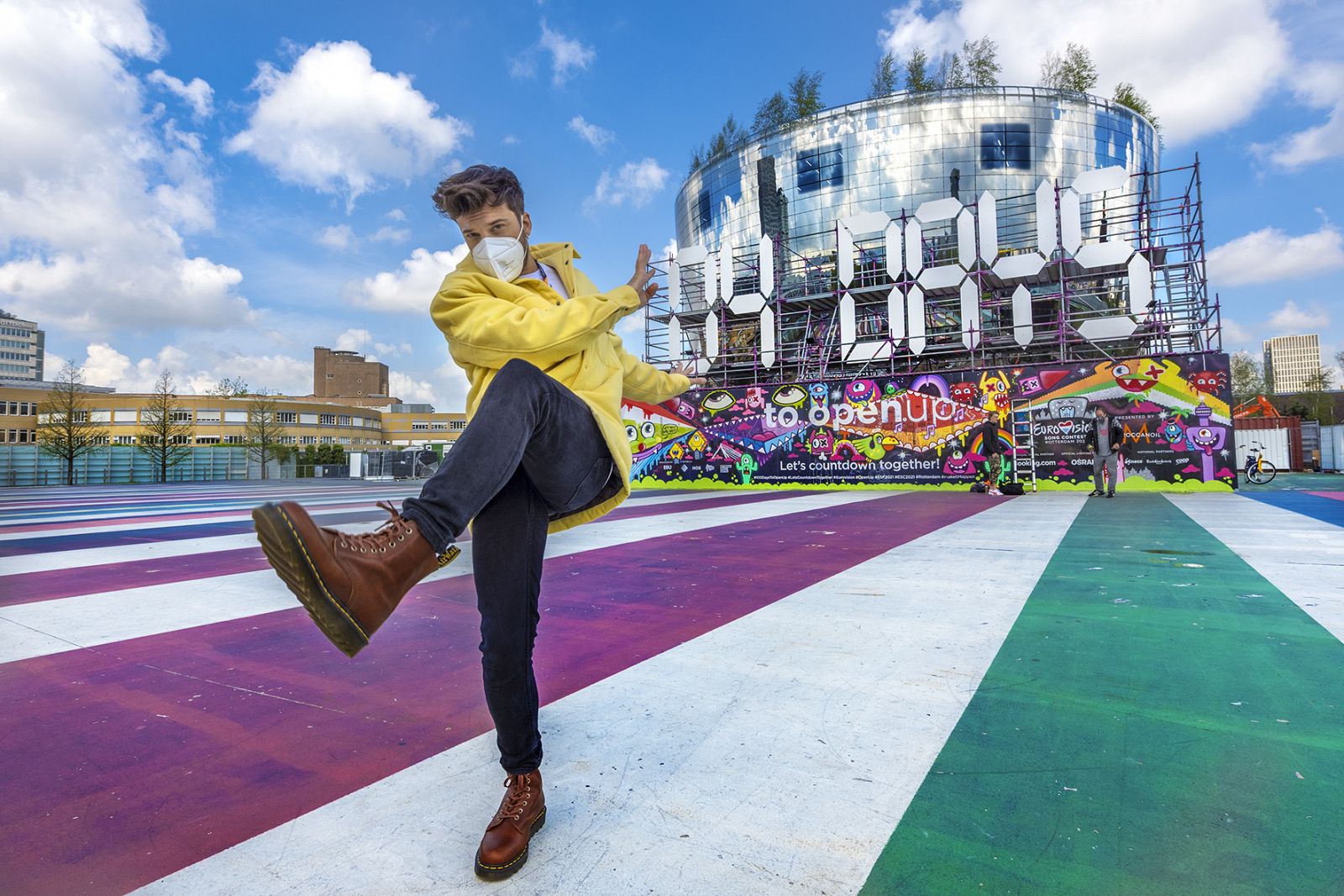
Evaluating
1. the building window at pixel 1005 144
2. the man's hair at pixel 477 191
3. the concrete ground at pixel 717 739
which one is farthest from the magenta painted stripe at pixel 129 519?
the building window at pixel 1005 144

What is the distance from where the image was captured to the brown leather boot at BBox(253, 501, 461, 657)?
1128mm

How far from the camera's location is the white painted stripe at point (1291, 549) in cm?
331

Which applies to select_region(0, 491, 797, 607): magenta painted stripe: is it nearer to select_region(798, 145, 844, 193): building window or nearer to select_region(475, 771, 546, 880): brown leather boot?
select_region(475, 771, 546, 880): brown leather boot

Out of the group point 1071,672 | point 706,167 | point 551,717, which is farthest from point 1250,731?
point 706,167

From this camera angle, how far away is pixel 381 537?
1.26 m

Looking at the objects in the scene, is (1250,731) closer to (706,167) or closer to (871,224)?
(871,224)

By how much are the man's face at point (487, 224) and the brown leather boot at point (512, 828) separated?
1.27 meters

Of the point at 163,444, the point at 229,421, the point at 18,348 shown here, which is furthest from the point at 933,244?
the point at 18,348

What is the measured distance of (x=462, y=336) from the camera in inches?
55.9

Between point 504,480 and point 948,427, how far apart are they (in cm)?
1537

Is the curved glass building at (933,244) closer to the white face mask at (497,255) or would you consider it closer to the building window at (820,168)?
the building window at (820,168)

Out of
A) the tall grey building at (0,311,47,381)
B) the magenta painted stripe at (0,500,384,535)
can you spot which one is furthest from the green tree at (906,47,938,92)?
the tall grey building at (0,311,47,381)

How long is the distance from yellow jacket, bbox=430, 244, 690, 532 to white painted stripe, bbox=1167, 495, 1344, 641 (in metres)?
3.25

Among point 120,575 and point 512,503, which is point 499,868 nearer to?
point 512,503
